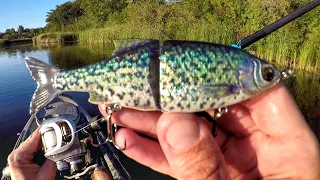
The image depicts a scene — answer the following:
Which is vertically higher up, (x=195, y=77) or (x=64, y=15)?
(x=64, y=15)

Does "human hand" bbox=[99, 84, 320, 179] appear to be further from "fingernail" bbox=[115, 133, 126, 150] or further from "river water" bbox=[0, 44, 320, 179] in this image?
"river water" bbox=[0, 44, 320, 179]

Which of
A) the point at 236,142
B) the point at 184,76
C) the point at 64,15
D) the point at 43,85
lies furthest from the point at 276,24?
the point at 64,15

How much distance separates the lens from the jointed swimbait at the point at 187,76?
6.94 feet

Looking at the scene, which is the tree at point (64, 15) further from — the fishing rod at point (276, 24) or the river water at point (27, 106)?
the fishing rod at point (276, 24)

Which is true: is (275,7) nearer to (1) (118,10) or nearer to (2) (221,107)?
(2) (221,107)

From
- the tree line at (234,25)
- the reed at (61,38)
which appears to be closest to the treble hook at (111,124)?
the tree line at (234,25)

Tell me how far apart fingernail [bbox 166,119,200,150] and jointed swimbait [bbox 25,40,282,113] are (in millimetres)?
126

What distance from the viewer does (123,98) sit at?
7.26 ft

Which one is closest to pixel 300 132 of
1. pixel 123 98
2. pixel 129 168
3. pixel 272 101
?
pixel 272 101

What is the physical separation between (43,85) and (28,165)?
5.65 ft

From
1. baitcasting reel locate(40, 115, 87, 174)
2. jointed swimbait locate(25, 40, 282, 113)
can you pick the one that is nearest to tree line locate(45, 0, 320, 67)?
baitcasting reel locate(40, 115, 87, 174)

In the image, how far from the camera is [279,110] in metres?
2.25

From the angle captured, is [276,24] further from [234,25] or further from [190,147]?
[234,25]

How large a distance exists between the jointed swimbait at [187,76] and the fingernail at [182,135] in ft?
0.41
